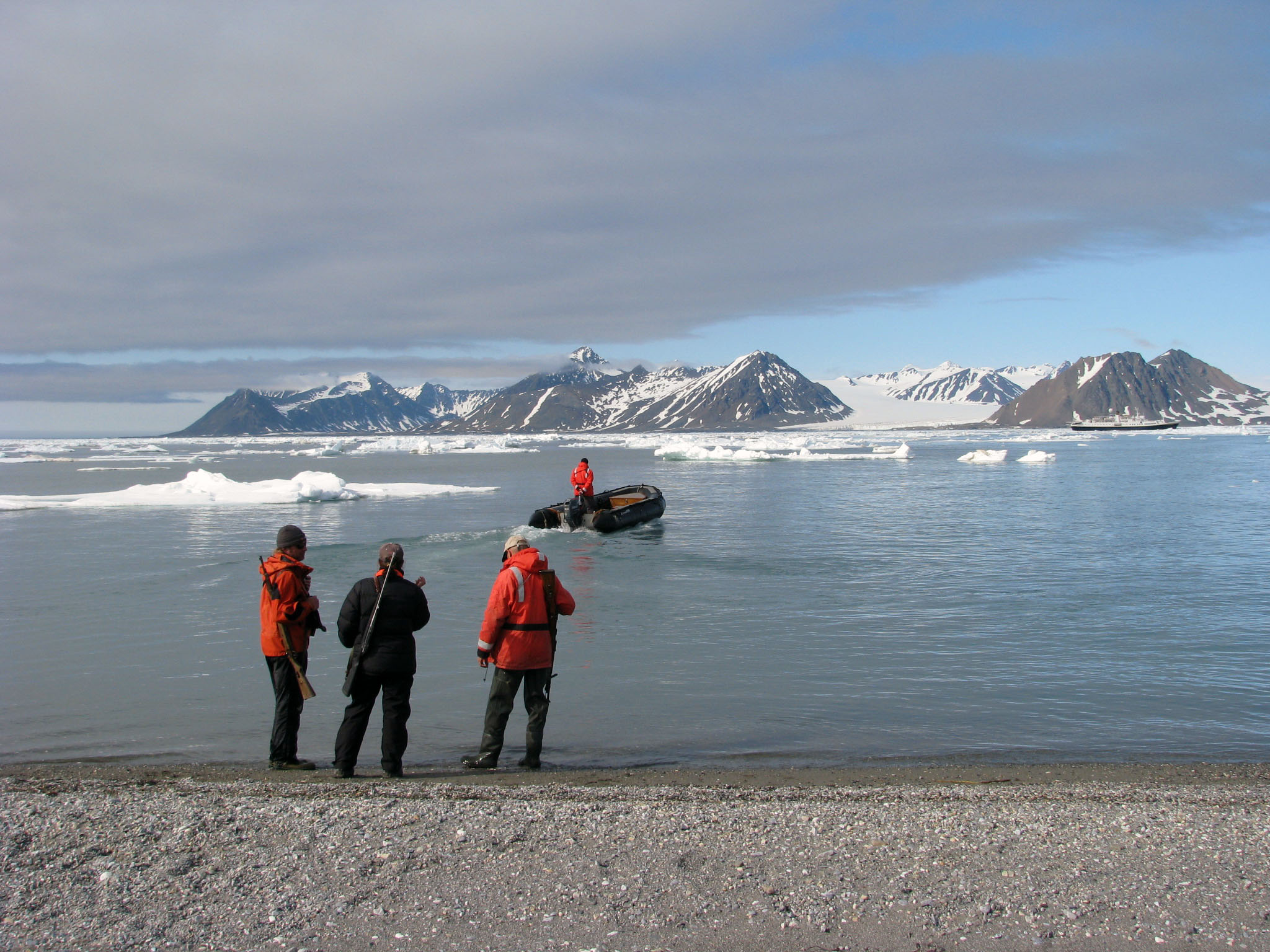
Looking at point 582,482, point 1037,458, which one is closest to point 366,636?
point 582,482

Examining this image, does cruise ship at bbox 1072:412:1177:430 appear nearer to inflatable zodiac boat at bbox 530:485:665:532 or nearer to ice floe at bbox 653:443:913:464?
ice floe at bbox 653:443:913:464

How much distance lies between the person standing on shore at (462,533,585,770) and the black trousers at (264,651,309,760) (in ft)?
4.33

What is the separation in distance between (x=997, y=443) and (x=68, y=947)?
111994 mm

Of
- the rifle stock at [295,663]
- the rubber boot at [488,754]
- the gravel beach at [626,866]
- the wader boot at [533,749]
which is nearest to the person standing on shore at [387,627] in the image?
the rifle stock at [295,663]

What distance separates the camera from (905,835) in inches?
196

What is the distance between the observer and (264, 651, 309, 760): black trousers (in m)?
6.31

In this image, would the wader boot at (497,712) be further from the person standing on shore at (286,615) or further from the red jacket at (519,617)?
the person standing on shore at (286,615)

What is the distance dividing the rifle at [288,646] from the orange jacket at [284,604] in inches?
0.5

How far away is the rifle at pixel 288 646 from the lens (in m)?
6.11

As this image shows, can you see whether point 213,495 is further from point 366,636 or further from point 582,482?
point 366,636

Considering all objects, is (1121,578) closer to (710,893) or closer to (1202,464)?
(710,893)

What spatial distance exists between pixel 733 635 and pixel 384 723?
20.5 ft

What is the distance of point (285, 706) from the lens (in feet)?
21.2

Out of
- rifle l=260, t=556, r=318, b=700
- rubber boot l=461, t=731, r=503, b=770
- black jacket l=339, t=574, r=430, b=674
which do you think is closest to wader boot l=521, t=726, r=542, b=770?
rubber boot l=461, t=731, r=503, b=770
